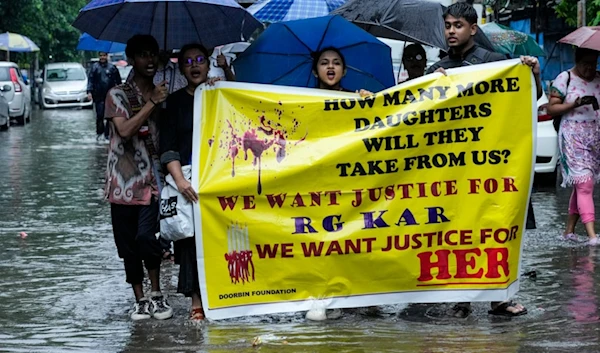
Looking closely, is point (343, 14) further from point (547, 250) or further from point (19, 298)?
point (19, 298)

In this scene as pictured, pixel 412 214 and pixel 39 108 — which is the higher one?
pixel 412 214

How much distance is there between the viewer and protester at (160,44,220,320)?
697 cm

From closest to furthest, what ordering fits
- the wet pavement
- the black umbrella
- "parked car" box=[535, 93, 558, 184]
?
the wet pavement
the black umbrella
"parked car" box=[535, 93, 558, 184]

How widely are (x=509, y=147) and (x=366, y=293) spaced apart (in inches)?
45.7

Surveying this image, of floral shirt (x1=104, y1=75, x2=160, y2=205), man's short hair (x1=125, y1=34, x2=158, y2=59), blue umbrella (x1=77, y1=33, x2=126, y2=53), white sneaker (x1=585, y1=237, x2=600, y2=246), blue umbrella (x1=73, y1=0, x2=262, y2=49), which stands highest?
blue umbrella (x1=73, y1=0, x2=262, y2=49)

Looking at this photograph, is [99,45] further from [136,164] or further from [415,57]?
[136,164]

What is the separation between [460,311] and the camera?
7.18 metres

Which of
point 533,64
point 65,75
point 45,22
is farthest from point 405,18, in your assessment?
point 45,22

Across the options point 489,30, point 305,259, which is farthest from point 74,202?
point 305,259

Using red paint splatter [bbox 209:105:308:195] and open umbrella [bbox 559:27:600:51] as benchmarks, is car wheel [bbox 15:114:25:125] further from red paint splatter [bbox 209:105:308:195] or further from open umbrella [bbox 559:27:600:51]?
red paint splatter [bbox 209:105:308:195]

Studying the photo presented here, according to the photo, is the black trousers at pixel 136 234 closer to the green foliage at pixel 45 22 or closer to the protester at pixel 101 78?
the protester at pixel 101 78

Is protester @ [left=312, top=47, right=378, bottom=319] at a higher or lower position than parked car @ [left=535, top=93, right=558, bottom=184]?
higher

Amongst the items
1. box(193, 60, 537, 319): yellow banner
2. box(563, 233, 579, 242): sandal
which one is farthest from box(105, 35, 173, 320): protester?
box(563, 233, 579, 242): sandal

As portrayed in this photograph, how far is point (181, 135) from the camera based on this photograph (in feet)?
23.1
